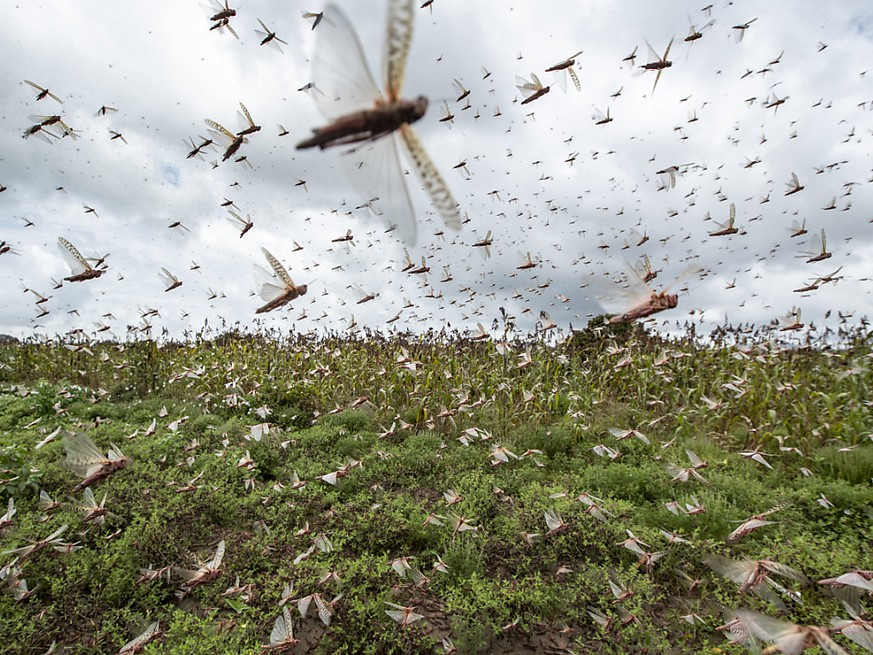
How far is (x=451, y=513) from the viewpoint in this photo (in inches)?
156

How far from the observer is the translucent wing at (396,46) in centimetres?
42

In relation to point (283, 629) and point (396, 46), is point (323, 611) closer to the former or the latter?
point (283, 629)

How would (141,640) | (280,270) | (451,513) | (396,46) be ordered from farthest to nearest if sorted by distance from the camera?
(451,513)
(141,640)
(280,270)
(396,46)

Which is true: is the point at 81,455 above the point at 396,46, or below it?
below

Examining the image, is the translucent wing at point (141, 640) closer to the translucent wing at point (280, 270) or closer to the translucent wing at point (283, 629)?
the translucent wing at point (283, 629)

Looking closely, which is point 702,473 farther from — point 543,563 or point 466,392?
point 466,392

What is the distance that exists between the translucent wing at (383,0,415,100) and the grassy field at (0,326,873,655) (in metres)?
2.15

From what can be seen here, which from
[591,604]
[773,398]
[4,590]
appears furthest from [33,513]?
[773,398]

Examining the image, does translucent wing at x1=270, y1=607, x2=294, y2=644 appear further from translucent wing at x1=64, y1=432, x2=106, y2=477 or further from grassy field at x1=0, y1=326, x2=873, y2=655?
translucent wing at x1=64, y1=432, x2=106, y2=477

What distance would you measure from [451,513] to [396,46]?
3.94 metres

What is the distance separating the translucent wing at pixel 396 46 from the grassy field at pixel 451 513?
2150 mm

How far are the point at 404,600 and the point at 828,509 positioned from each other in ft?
12.2

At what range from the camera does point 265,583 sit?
336 centimetres

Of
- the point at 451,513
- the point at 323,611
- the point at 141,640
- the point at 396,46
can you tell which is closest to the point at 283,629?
the point at 323,611
